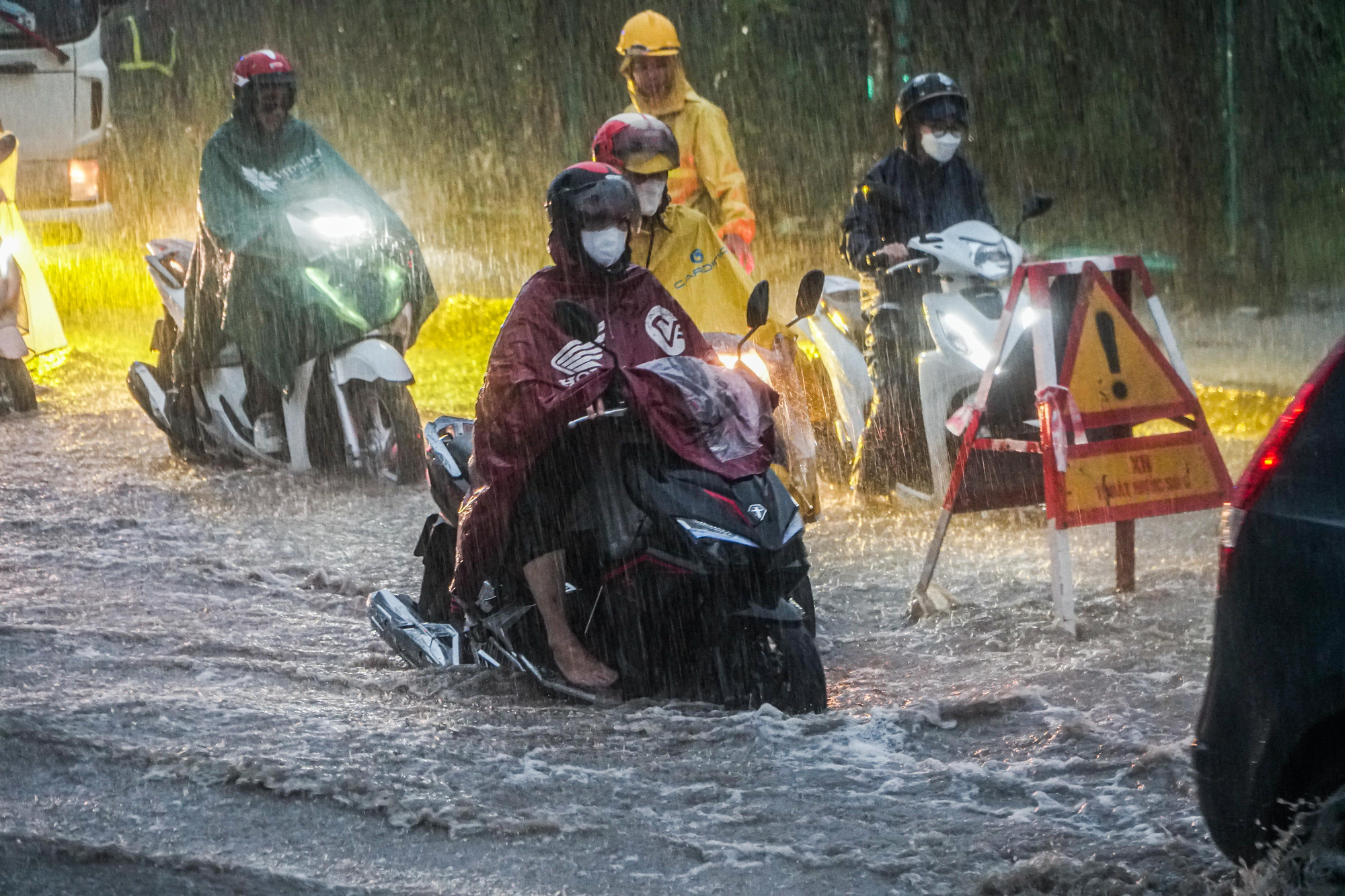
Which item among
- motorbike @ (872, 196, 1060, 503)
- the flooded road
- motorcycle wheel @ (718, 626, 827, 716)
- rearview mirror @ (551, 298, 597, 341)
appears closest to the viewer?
the flooded road

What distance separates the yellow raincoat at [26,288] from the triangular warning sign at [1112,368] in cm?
701

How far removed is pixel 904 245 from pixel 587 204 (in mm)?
3116

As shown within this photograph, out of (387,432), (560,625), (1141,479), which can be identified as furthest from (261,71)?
(1141,479)

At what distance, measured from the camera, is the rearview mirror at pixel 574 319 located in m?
4.64

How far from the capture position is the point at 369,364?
8.42 m

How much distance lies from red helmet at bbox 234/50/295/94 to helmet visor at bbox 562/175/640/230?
13.0 ft

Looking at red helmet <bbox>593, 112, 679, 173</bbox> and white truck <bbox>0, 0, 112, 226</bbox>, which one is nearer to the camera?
red helmet <bbox>593, 112, 679, 173</bbox>

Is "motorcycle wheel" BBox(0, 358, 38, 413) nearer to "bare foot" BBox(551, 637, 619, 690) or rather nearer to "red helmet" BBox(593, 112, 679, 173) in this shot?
"red helmet" BBox(593, 112, 679, 173)

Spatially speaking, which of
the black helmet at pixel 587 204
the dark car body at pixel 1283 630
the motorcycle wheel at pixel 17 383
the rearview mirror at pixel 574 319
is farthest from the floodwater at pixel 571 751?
the motorcycle wheel at pixel 17 383

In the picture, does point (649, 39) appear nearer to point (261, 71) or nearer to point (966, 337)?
point (261, 71)

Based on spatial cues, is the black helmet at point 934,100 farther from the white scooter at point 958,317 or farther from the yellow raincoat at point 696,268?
the yellow raincoat at point 696,268

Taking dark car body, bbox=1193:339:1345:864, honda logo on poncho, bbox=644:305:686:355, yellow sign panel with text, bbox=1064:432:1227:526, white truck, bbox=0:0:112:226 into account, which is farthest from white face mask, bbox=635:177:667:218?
white truck, bbox=0:0:112:226

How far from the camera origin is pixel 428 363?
1271 centimetres

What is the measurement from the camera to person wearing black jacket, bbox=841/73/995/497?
8.05 m
